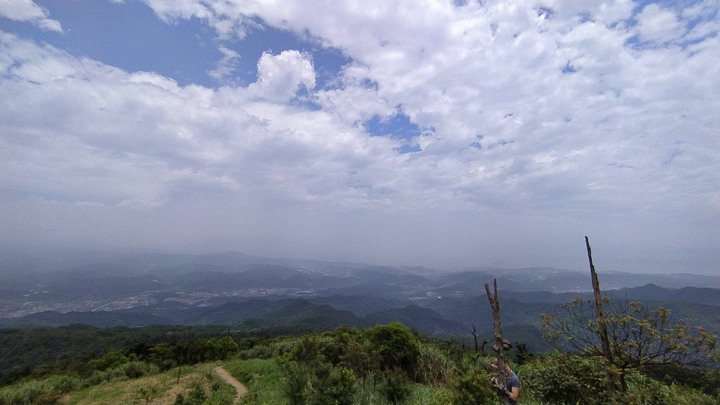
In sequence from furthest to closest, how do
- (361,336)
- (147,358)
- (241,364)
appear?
(147,358) → (361,336) → (241,364)

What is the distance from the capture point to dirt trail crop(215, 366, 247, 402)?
17.0 metres

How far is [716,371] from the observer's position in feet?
26.4

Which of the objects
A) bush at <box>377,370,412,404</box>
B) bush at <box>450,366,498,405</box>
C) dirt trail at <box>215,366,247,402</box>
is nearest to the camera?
bush at <box>450,366,498,405</box>

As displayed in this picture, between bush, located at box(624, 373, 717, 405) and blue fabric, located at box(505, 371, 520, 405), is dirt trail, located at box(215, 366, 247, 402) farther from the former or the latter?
bush, located at box(624, 373, 717, 405)

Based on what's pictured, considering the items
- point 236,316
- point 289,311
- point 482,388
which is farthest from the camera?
point 236,316

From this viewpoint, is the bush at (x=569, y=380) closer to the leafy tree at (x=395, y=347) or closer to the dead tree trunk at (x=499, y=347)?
the dead tree trunk at (x=499, y=347)

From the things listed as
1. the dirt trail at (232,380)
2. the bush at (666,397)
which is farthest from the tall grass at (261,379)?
the bush at (666,397)

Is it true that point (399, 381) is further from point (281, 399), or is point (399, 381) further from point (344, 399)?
point (281, 399)

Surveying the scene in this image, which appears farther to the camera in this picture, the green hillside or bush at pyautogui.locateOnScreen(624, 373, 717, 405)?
the green hillside

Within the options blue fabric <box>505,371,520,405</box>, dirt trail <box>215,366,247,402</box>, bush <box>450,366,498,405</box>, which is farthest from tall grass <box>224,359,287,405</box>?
blue fabric <box>505,371,520,405</box>

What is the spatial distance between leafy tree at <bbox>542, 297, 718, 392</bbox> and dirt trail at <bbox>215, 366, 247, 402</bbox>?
14.4 meters

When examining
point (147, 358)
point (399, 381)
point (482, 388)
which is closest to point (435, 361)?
point (399, 381)

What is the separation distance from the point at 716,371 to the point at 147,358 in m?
36.2

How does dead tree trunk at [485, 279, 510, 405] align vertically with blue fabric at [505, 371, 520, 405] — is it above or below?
above
